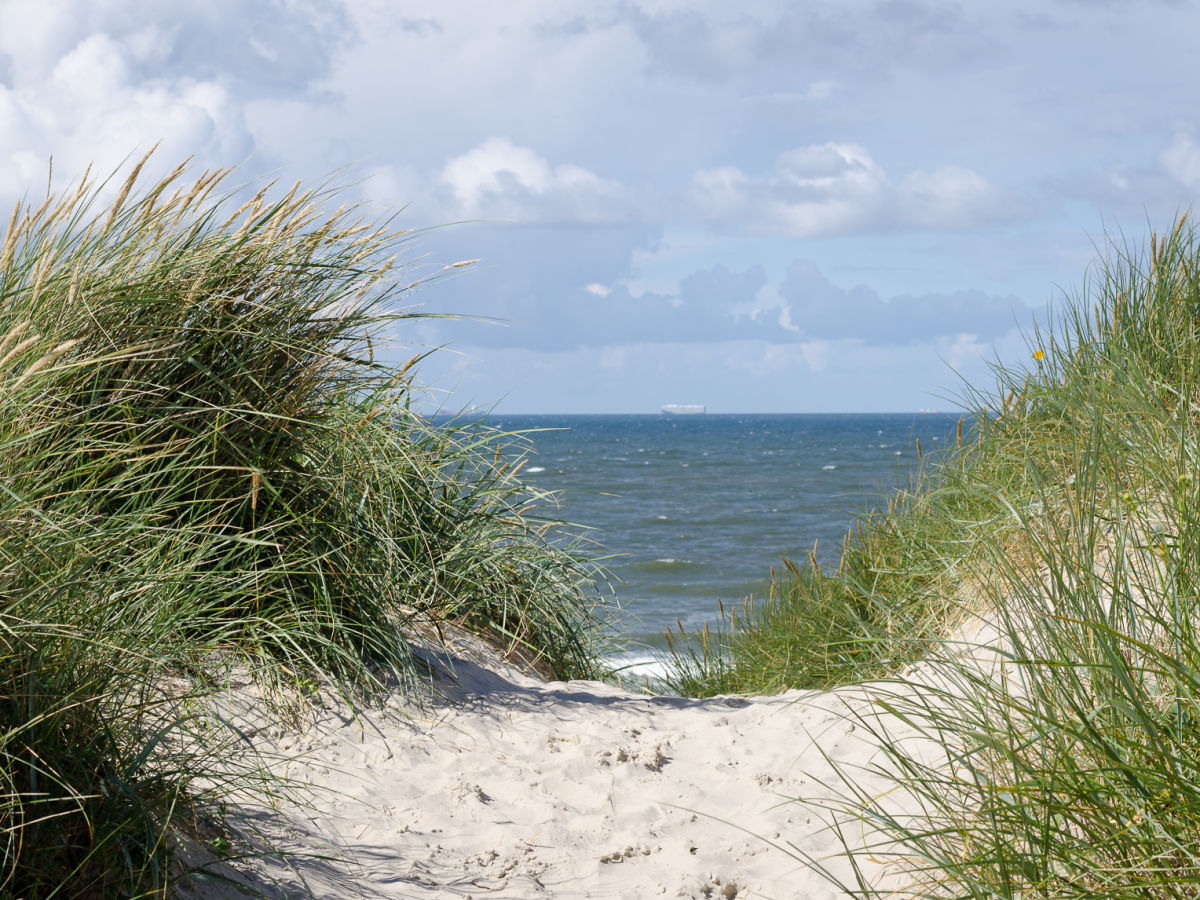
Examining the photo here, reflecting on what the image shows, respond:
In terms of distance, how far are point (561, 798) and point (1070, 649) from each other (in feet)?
6.58

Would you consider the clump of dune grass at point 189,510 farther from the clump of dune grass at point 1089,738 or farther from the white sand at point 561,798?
the clump of dune grass at point 1089,738

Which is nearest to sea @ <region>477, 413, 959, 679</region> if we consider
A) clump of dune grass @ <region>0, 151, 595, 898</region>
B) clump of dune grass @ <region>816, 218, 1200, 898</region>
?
clump of dune grass @ <region>0, 151, 595, 898</region>

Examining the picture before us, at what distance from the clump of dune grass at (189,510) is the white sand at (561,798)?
304 mm

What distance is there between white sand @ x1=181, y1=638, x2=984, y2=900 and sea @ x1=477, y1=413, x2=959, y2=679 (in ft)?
2.86

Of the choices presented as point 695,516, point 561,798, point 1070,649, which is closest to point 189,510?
point 561,798

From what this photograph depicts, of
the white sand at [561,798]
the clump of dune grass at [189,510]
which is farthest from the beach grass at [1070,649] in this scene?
the clump of dune grass at [189,510]

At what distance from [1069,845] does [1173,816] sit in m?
0.22

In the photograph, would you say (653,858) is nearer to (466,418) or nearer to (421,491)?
(421,491)

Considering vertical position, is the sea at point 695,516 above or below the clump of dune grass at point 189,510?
below

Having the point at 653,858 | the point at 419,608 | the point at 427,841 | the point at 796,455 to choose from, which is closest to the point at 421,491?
the point at 419,608

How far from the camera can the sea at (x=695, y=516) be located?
325 inches

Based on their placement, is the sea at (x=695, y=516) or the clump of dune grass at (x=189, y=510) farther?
the sea at (x=695, y=516)

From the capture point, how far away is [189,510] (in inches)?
142

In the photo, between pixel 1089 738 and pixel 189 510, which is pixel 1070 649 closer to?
pixel 1089 738
